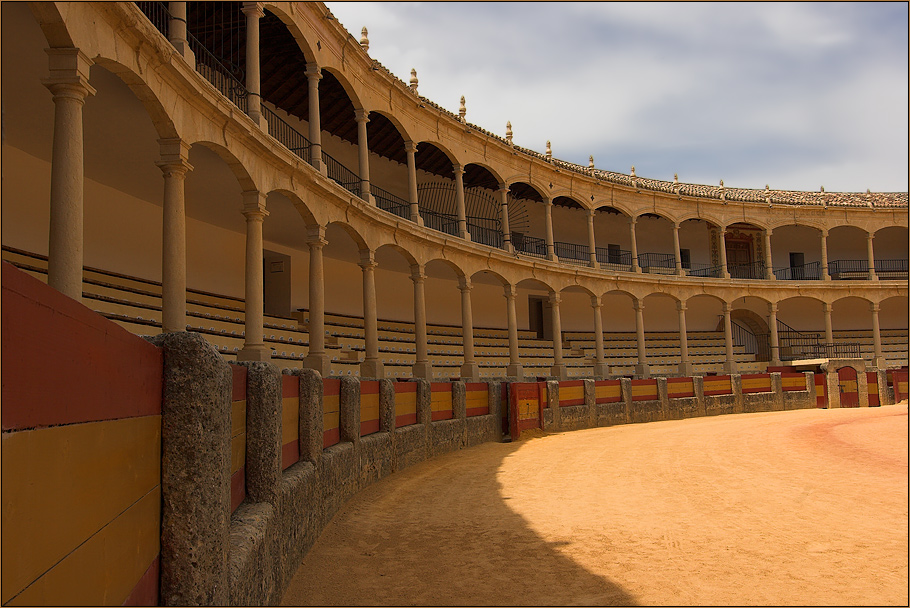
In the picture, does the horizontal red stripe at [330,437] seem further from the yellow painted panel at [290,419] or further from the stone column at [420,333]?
the stone column at [420,333]

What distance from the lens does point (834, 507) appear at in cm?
750

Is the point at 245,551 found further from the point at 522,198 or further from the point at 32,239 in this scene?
the point at 522,198

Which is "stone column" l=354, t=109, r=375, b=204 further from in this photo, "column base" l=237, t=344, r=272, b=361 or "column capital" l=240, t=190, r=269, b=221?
"column base" l=237, t=344, r=272, b=361

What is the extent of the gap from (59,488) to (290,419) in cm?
435

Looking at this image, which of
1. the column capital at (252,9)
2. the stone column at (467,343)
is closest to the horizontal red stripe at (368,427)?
the column capital at (252,9)

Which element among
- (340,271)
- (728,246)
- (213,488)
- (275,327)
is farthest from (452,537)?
(728,246)

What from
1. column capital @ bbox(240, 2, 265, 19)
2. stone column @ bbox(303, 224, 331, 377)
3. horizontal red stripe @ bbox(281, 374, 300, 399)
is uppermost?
column capital @ bbox(240, 2, 265, 19)

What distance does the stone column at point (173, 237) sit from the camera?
32.9 ft

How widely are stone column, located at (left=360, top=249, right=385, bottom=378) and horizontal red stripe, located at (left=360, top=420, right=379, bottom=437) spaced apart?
735cm

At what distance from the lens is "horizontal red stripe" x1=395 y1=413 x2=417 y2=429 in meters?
11.1

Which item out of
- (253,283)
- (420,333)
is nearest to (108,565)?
(253,283)

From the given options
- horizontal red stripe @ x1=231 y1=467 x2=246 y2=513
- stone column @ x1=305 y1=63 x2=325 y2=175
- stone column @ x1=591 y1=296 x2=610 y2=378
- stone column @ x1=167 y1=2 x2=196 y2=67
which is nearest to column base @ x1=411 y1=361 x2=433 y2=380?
stone column @ x1=305 y1=63 x2=325 y2=175

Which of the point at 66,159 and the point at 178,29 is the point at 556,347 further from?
the point at 66,159

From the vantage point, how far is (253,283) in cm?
1279
